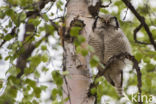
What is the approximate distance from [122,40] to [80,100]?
2.64 ft

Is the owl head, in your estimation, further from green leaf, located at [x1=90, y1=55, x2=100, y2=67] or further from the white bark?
green leaf, located at [x1=90, y1=55, x2=100, y2=67]

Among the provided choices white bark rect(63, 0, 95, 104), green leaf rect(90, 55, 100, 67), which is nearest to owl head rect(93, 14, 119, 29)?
white bark rect(63, 0, 95, 104)

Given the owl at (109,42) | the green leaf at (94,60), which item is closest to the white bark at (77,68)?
the owl at (109,42)

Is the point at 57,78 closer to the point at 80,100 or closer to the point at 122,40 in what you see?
the point at 80,100

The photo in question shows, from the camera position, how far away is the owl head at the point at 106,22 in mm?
2270

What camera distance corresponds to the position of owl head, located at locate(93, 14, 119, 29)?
89.4 inches

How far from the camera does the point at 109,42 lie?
2.26 metres

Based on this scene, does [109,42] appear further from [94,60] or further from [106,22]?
[94,60]

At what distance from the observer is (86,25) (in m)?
1.96

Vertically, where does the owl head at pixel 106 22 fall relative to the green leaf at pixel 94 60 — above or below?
above

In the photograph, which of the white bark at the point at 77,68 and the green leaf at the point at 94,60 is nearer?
the green leaf at the point at 94,60

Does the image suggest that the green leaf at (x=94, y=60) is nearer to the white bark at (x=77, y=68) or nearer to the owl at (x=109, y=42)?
the white bark at (x=77, y=68)

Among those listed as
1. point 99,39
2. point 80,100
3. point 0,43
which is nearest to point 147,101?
point 80,100

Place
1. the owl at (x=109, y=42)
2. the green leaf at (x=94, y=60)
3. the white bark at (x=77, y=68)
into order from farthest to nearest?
the owl at (x=109, y=42) → the white bark at (x=77, y=68) → the green leaf at (x=94, y=60)
